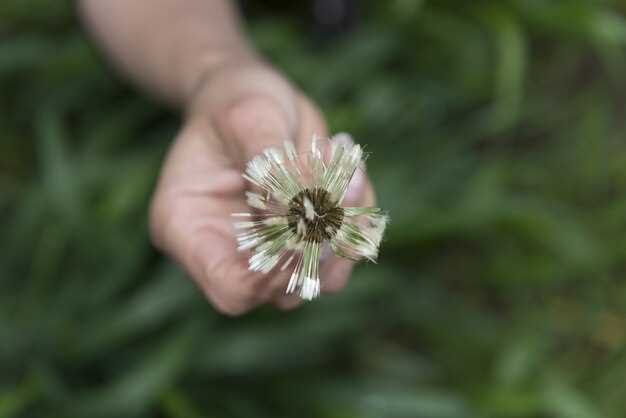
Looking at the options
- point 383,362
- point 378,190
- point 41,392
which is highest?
point 378,190

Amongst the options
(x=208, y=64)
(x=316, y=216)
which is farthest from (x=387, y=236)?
(x=316, y=216)

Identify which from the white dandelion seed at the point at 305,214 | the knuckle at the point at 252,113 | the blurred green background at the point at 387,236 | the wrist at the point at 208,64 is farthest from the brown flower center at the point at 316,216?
the blurred green background at the point at 387,236

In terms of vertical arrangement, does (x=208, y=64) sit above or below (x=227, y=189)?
above

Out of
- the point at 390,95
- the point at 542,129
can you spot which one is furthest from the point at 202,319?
the point at 542,129

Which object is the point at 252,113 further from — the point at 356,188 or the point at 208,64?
the point at 208,64

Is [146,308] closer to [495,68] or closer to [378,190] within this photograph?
[378,190]

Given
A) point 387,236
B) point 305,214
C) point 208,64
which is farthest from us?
point 387,236
